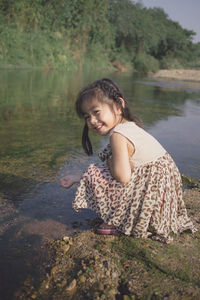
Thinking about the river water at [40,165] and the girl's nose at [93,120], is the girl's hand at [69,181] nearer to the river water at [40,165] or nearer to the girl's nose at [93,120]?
the river water at [40,165]

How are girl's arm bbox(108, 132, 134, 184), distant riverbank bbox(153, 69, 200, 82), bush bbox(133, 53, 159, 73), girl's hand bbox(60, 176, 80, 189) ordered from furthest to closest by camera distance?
bush bbox(133, 53, 159, 73), distant riverbank bbox(153, 69, 200, 82), girl's hand bbox(60, 176, 80, 189), girl's arm bbox(108, 132, 134, 184)

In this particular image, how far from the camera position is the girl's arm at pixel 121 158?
1589 mm

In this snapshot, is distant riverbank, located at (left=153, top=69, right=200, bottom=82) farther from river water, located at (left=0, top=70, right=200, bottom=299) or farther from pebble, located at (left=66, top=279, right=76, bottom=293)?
pebble, located at (left=66, top=279, right=76, bottom=293)

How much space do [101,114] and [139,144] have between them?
0.32 metres

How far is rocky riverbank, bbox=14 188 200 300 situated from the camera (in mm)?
1274

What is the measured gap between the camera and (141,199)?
65.5 inches

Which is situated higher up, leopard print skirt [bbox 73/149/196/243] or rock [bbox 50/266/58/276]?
leopard print skirt [bbox 73/149/196/243]

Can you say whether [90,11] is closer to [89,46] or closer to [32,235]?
[89,46]

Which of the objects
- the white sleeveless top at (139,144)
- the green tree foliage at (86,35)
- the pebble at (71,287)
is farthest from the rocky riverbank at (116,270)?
the green tree foliage at (86,35)

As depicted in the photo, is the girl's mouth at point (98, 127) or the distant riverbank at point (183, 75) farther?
the distant riverbank at point (183, 75)

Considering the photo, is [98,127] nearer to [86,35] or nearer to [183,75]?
[183,75]

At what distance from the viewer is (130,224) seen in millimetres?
1683

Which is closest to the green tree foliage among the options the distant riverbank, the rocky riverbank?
the distant riverbank

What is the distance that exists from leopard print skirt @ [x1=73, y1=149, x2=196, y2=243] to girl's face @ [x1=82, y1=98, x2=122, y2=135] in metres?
0.27
